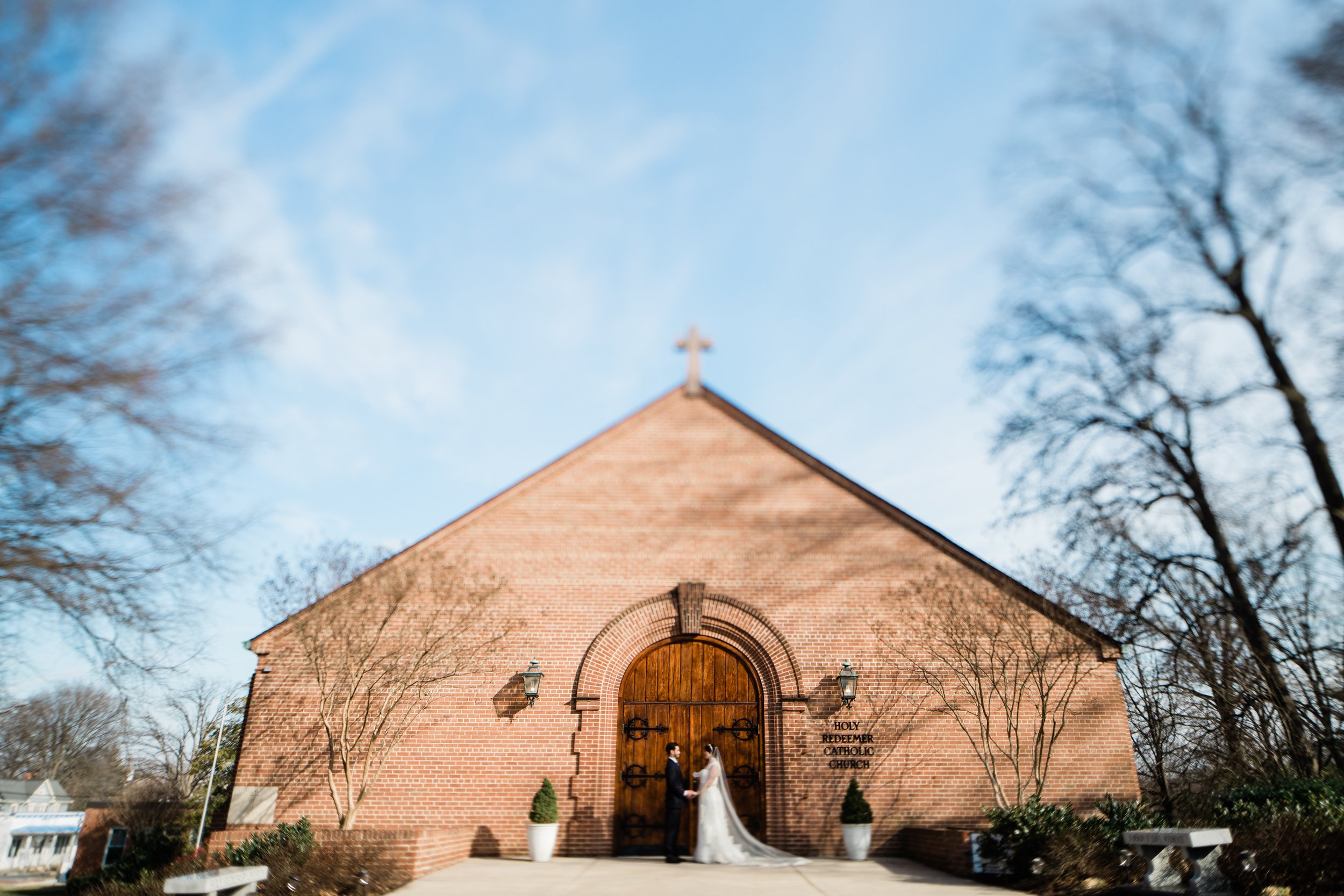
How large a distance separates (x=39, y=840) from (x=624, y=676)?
177ft

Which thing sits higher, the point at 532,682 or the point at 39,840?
the point at 532,682

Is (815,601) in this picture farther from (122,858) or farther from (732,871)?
(122,858)

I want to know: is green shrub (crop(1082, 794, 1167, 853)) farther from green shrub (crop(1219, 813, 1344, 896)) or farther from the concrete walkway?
the concrete walkway

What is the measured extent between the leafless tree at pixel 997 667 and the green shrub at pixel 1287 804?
97.8 inches

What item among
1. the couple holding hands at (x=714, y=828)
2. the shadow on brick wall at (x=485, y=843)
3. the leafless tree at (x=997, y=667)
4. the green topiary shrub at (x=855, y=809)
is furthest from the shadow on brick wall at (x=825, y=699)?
the shadow on brick wall at (x=485, y=843)

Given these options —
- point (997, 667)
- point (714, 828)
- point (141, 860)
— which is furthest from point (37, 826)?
point (997, 667)

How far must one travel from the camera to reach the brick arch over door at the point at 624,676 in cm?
1246

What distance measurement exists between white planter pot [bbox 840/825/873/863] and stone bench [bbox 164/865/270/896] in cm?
784

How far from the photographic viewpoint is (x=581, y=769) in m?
12.6

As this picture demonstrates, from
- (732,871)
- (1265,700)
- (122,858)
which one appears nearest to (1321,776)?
(1265,700)

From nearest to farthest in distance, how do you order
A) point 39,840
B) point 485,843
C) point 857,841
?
1. point 857,841
2. point 485,843
3. point 39,840

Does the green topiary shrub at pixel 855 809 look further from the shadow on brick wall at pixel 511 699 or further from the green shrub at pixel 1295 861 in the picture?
the shadow on brick wall at pixel 511 699

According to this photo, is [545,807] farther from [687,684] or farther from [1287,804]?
[1287,804]

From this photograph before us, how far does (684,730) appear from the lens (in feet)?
43.3
